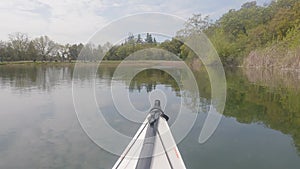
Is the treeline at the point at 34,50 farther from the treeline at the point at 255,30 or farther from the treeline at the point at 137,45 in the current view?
the treeline at the point at 137,45

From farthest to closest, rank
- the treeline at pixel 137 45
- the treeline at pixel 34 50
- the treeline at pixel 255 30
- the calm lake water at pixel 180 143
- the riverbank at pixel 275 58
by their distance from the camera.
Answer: the treeline at pixel 34 50 → the treeline at pixel 255 30 → the riverbank at pixel 275 58 → the calm lake water at pixel 180 143 → the treeline at pixel 137 45

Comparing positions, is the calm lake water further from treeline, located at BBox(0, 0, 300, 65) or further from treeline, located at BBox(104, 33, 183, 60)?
treeline, located at BBox(0, 0, 300, 65)

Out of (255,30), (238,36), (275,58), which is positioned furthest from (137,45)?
(238,36)

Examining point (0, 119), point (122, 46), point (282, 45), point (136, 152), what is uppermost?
point (282, 45)

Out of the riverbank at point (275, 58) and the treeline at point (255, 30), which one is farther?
the treeline at point (255, 30)

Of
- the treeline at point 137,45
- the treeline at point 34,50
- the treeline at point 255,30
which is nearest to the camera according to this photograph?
the treeline at point 137,45

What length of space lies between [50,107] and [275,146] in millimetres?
7627

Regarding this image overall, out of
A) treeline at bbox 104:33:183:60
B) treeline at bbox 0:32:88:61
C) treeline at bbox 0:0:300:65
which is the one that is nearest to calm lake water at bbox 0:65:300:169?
treeline at bbox 104:33:183:60

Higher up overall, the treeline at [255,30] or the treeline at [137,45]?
the treeline at [255,30]

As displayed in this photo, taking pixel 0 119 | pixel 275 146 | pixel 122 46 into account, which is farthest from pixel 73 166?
pixel 0 119

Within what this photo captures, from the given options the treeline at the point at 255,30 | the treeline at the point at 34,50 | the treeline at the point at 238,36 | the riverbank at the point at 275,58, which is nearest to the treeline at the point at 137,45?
the treeline at the point at 238,36

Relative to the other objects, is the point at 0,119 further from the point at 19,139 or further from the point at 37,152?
the point at 37,152

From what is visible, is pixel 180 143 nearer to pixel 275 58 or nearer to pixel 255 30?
pixel 275 58

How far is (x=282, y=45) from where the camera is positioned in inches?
1211
